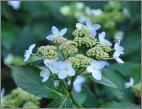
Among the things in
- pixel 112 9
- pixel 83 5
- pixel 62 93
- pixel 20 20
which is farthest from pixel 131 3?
pixel 62 93

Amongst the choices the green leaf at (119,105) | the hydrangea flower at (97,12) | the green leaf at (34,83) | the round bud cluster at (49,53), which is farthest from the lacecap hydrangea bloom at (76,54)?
the hydrangea flower at (97,12)

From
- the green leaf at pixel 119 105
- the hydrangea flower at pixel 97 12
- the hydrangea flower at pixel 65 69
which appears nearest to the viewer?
the hydrangea flower at pixel 65 69

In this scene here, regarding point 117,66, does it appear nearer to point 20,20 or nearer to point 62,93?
point 62,93

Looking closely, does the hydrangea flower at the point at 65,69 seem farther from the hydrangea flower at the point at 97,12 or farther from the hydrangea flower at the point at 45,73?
the hydrangea flower at the point at 97,12

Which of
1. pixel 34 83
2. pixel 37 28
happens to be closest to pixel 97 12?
pixel 37 28

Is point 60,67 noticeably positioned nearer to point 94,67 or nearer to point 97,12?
point 94,67

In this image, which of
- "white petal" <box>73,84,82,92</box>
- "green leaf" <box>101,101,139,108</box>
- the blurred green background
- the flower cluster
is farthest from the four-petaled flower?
the blurred green background

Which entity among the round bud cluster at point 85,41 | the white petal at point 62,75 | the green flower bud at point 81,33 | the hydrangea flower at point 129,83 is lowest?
the hydrangea flower at point 129,83
